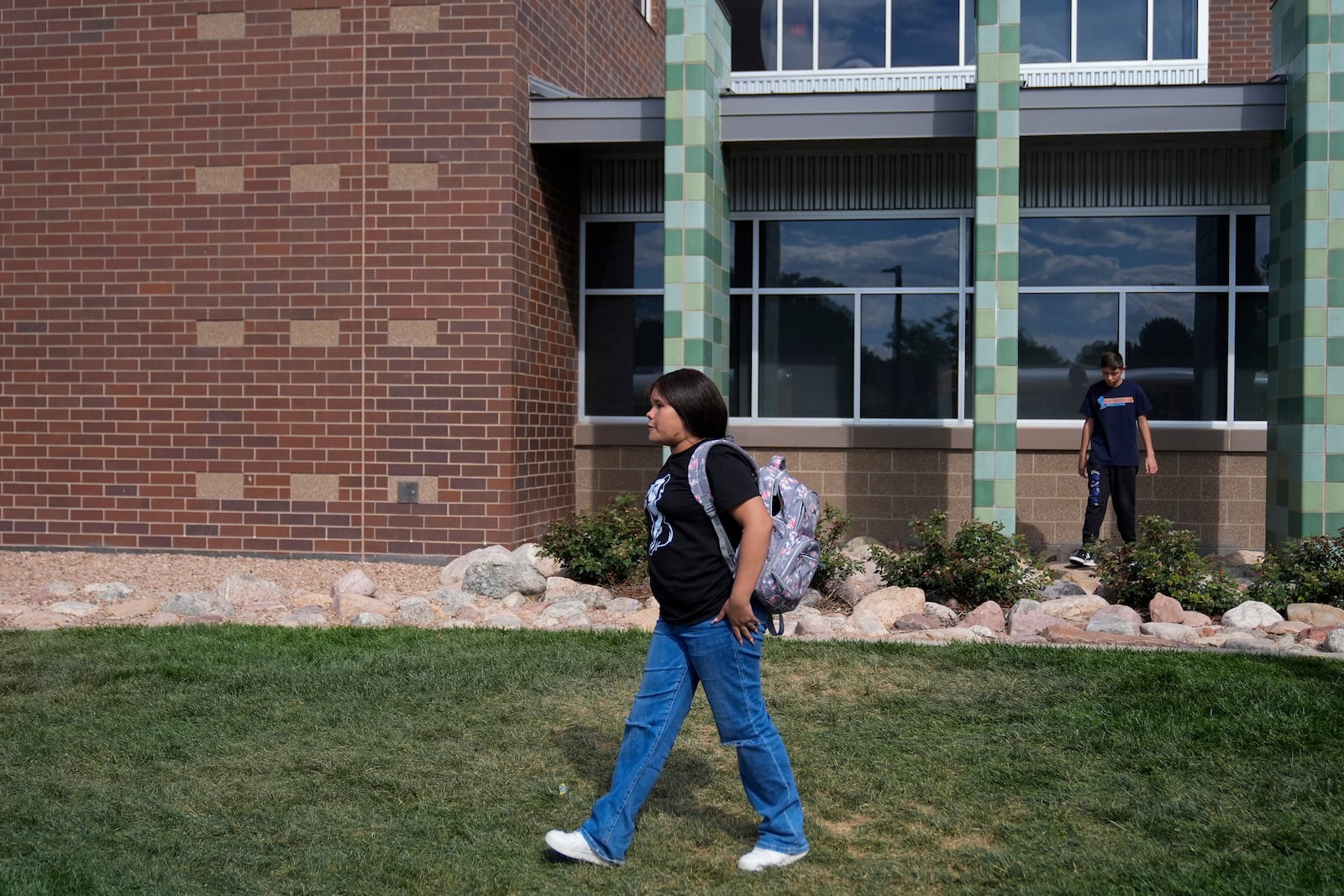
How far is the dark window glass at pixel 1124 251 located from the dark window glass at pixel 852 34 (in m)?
2.75

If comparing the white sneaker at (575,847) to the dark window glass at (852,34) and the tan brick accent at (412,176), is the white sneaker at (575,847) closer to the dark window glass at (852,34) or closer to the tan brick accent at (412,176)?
the tan brick accent at (412,176)

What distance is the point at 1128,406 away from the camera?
1092cm

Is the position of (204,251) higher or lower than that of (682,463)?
higher

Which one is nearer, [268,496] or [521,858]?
[521,858]

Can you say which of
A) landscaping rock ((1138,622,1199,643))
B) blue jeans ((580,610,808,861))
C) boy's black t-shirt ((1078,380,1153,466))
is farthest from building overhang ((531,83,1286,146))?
blue jeans ((580,610,808,861))

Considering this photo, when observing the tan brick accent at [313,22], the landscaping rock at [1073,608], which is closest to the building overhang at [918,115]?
the tan brick accent at [313,22]

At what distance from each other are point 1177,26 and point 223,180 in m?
9.99

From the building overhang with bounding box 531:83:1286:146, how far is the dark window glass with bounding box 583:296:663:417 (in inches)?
75.9

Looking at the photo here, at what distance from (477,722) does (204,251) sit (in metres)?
7.54

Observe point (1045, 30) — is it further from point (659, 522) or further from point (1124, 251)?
point (659, 522)

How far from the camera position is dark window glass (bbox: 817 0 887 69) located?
14.2 meters

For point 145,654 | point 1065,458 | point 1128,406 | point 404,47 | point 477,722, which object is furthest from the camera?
point 1065,458

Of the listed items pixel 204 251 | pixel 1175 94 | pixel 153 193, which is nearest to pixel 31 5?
pixel 153 193

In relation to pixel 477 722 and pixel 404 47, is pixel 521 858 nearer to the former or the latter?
pixel 477 722
